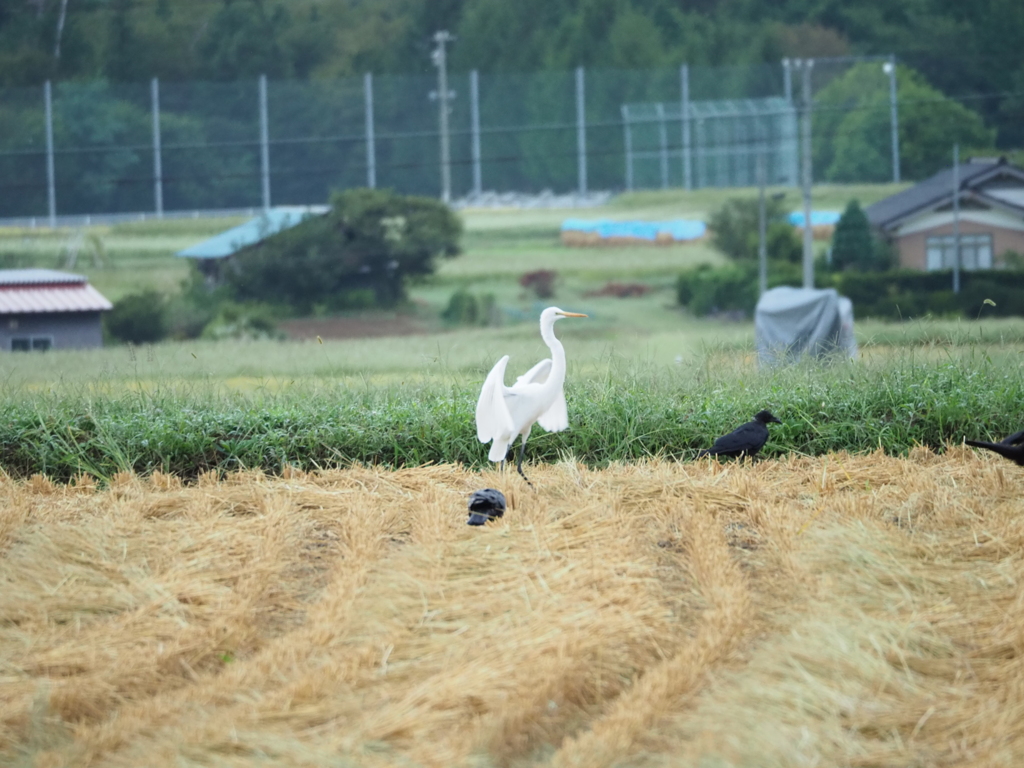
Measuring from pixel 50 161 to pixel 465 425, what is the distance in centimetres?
1641

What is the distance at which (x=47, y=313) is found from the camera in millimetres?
15273

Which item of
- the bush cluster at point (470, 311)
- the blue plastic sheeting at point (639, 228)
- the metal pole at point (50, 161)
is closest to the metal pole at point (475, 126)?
the blue plastic sheeting at point (639, 228)

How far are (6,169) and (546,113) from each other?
992 centimetres

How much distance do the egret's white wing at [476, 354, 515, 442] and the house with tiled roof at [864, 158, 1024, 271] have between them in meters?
16.7

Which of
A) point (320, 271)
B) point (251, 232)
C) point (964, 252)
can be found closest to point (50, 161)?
point (251, 232)

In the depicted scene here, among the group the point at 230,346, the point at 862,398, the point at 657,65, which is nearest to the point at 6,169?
the point at 230,346

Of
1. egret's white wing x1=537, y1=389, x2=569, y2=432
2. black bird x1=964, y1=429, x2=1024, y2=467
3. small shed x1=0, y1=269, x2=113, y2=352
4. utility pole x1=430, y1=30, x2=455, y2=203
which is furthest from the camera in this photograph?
utility pole x1=430, y1=30, x2=455, y2=203

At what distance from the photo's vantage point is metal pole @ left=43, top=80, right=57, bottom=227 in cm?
1970

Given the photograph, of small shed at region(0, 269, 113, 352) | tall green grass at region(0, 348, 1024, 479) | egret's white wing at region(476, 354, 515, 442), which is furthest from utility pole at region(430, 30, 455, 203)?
egret's white wing at region(476, 354, 515, 442)

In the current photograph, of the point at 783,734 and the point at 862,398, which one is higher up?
the point at 862,398

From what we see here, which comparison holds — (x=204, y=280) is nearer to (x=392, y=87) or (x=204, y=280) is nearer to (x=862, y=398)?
(x=392, y=87)

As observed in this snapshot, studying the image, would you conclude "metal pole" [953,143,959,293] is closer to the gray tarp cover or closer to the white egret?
the gray tarp cover

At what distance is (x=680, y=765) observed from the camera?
8.91 feet

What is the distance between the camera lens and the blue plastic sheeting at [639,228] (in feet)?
70.3
